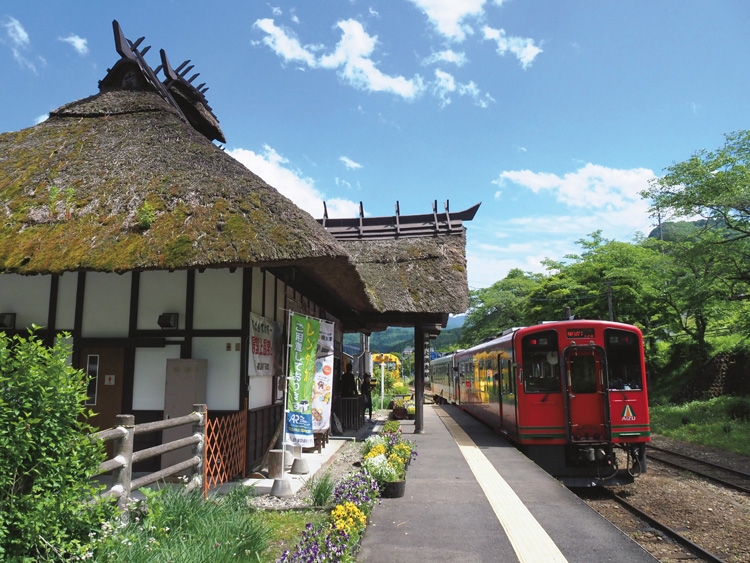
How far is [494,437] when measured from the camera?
13914 mm

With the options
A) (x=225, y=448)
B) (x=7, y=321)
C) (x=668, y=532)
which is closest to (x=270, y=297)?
(x=225, y=448)

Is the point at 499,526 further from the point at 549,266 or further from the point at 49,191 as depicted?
the point at 549,266

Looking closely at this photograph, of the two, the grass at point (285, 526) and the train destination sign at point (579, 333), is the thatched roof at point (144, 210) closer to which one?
the grass at point (285, 526)

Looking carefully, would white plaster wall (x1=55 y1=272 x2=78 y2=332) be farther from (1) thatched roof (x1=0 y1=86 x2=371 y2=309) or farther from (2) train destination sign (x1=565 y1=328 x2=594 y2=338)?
(2) train destination sign (x1=565 y1=328 x2=594 y2=338)

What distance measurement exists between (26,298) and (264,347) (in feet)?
12.6

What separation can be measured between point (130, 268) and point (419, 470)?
18.1ft

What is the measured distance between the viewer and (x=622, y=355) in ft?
33.2

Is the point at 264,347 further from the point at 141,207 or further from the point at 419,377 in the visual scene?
the point at 419,377

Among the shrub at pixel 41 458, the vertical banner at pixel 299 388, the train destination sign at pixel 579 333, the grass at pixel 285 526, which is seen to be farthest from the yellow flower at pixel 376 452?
the shrub at pixel 41 458

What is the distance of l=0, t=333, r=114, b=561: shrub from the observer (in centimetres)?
308

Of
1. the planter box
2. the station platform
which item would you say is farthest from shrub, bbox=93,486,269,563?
the planter box

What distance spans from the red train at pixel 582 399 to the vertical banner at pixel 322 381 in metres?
3.67

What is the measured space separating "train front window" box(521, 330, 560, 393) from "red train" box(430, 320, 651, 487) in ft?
0.06

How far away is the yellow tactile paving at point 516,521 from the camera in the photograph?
16.3ft
